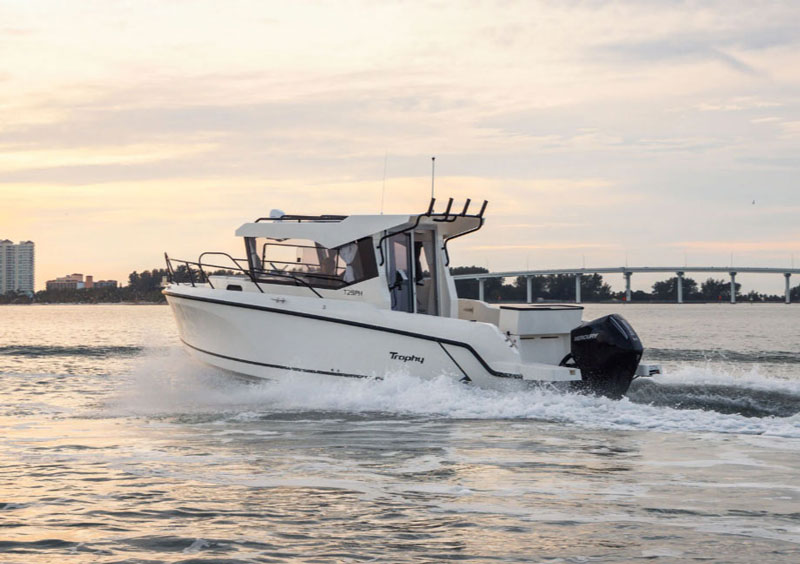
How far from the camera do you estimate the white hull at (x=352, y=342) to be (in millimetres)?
13336

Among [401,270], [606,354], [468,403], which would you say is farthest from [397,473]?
[401,270]

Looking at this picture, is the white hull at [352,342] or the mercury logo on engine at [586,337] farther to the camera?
the white hull at [352,342]

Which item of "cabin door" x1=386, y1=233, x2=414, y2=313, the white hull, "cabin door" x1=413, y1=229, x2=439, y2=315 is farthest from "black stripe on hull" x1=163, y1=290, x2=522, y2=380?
"cabin door" x1=413, y1=229, x2=439, y2=315

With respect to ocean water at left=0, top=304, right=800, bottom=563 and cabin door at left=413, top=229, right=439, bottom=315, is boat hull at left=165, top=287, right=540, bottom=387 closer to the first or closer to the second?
ocean water at left=0, top=304, right=800, bottom=563

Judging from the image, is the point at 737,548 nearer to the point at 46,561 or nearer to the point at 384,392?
the point at 46,561

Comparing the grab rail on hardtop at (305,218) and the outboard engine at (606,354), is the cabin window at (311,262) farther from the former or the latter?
the outboard engine at (606,354)

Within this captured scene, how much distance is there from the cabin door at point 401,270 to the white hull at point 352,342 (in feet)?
3.02

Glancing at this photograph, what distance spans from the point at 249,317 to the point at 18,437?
13.1 ft

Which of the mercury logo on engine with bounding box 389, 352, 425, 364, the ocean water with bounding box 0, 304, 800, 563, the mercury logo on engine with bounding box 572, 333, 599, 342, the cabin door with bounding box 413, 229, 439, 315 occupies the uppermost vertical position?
the cabin door with bounding box 413, 229, 439, 315

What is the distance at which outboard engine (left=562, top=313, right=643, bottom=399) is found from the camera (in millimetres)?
13094

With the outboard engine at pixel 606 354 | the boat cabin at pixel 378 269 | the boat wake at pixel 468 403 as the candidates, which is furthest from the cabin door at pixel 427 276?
the outboard engine at pixel 606 354

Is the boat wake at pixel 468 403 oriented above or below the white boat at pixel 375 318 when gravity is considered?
below

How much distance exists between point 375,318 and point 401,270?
1437 millimetres

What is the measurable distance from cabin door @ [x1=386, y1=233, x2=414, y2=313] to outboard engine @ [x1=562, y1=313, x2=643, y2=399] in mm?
2723
